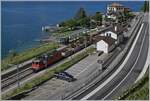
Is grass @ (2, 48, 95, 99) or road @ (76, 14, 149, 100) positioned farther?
grass @ (2, 48, 95, 99)

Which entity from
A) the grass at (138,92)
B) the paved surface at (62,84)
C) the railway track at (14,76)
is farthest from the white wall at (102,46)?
the grass at (138,92)

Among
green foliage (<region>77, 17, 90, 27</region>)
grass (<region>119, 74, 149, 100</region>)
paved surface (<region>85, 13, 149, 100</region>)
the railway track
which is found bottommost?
green foliage (<region>77, 17, 90, 27</region>)

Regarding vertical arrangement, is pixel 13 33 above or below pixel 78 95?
below

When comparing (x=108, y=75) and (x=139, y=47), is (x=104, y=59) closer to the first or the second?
(x=108, y=75)

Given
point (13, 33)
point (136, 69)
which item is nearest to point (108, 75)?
point (136, 69)

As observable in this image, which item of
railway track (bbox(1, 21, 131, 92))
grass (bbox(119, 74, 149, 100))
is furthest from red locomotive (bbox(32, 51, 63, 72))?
grass (bbox(119, 74, 149, 100))

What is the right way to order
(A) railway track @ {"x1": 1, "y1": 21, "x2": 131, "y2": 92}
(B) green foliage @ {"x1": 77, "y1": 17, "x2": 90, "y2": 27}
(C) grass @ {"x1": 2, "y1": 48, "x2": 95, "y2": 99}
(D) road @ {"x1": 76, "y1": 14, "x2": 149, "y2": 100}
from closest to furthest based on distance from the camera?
(D) road @ {"x1": 76, "y1": 14, "x2": 149, "y2": 100}
(C) grass @ {"x1": 2, "y1": 48, "x2": 95, "y2": 99}
(A) railway track @ {"x1": 1, "y1": 21, "x2": 131, "y2": 92}
(B) green foliage @ {"x1": 77, "y1": 17, "x2": 90, "y2": 27}

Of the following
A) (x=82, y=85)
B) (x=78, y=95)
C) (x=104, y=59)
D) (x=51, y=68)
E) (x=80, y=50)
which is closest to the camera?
(x=78, y=95)

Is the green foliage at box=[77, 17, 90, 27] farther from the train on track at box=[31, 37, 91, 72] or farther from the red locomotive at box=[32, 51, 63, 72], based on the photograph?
the red locomotive at box=[32, 51, 63, 72]
